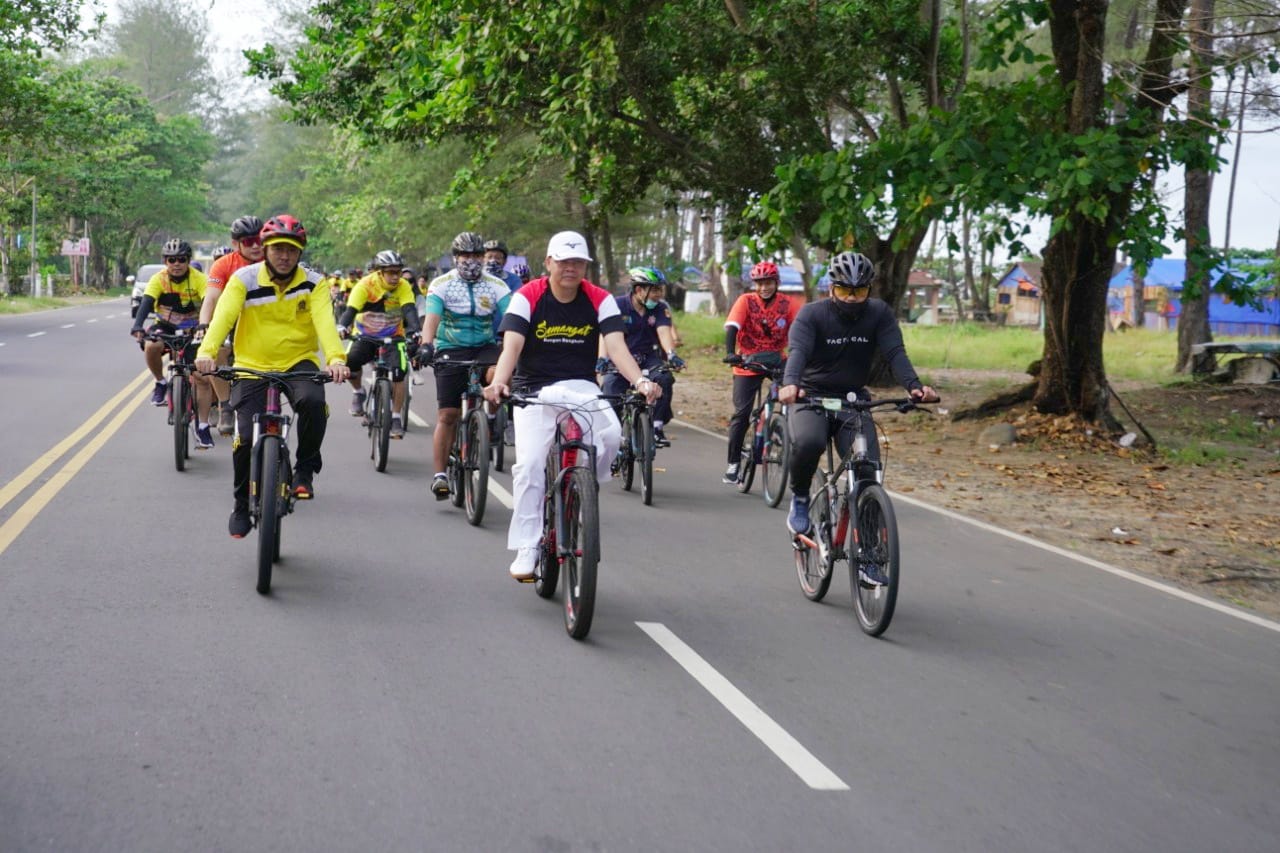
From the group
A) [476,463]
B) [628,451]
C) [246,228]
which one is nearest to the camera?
[476,463]

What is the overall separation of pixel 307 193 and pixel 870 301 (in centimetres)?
6480

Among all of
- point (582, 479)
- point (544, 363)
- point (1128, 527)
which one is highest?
point (544, 363)

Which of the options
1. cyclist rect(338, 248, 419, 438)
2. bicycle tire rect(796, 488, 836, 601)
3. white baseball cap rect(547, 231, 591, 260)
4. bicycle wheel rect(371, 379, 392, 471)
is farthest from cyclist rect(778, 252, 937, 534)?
cyclist rect(338, 248, 419, 438)

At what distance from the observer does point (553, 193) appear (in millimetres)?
40062

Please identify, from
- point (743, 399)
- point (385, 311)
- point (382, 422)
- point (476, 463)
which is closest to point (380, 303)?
point (385, 311)

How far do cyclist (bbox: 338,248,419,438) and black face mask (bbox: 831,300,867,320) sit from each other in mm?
6125

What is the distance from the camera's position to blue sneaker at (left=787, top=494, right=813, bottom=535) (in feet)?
27.4

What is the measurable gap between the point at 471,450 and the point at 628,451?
90.7 inches

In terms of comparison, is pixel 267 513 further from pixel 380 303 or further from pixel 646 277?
pixel 380 303

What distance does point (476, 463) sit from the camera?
10.2m

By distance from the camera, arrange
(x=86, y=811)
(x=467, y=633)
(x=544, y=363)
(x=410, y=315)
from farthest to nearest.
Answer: (x=410, y=315) < (x=544, y=363) < (x=467, y=633) < (x=86, y=811)

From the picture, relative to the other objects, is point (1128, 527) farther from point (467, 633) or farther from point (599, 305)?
point (467, 633)

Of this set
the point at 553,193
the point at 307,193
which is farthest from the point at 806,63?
the point at 307,193

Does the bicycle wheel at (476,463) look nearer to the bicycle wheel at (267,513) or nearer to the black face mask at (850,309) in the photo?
the bicycle wheel at (267,513)
